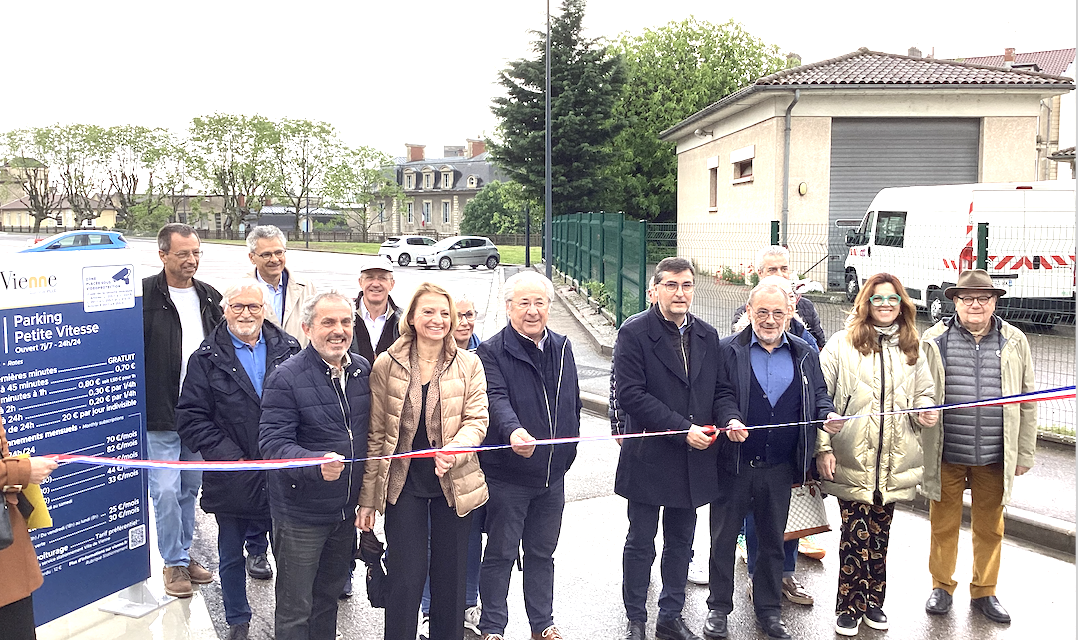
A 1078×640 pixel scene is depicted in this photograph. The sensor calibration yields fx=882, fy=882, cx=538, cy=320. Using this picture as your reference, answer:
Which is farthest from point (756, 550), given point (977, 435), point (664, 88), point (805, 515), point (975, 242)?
point (664, 88)

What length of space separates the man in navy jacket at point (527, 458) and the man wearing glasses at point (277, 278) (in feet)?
5.70

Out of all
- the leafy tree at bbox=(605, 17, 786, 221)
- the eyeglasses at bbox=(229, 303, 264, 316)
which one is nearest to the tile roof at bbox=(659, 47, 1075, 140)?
the leafy tree at bbox=(605, 17, 786, 221)

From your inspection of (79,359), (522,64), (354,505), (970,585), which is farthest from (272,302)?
(522,64)

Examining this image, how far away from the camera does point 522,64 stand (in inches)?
A: 1380

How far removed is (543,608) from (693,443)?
1167 mm

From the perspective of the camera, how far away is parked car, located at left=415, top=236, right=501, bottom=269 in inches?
1598

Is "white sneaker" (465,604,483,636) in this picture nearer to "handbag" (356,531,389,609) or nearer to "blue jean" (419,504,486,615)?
"blue jean" (419,504,486,615)

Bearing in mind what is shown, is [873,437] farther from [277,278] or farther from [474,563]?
[277,278]

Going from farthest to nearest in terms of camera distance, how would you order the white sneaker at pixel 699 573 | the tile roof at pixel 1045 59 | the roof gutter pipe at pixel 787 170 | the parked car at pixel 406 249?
1. the tile roof at pixel 1045 59
2. the parked car at pixel 406 249
3. the roof gutter pipe at pixel 787 170
4. the white sneaker at pixel 699 573

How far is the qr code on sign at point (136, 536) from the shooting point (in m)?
4.85

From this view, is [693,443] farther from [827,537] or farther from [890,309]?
[827,537]

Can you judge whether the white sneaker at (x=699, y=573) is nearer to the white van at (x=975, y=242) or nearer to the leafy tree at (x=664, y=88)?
the white van at (x=975, y=242)

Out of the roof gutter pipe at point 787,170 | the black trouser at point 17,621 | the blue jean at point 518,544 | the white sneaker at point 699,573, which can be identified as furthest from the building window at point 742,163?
the black trouser at point 17,621

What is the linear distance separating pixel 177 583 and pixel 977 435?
465 centimetres
